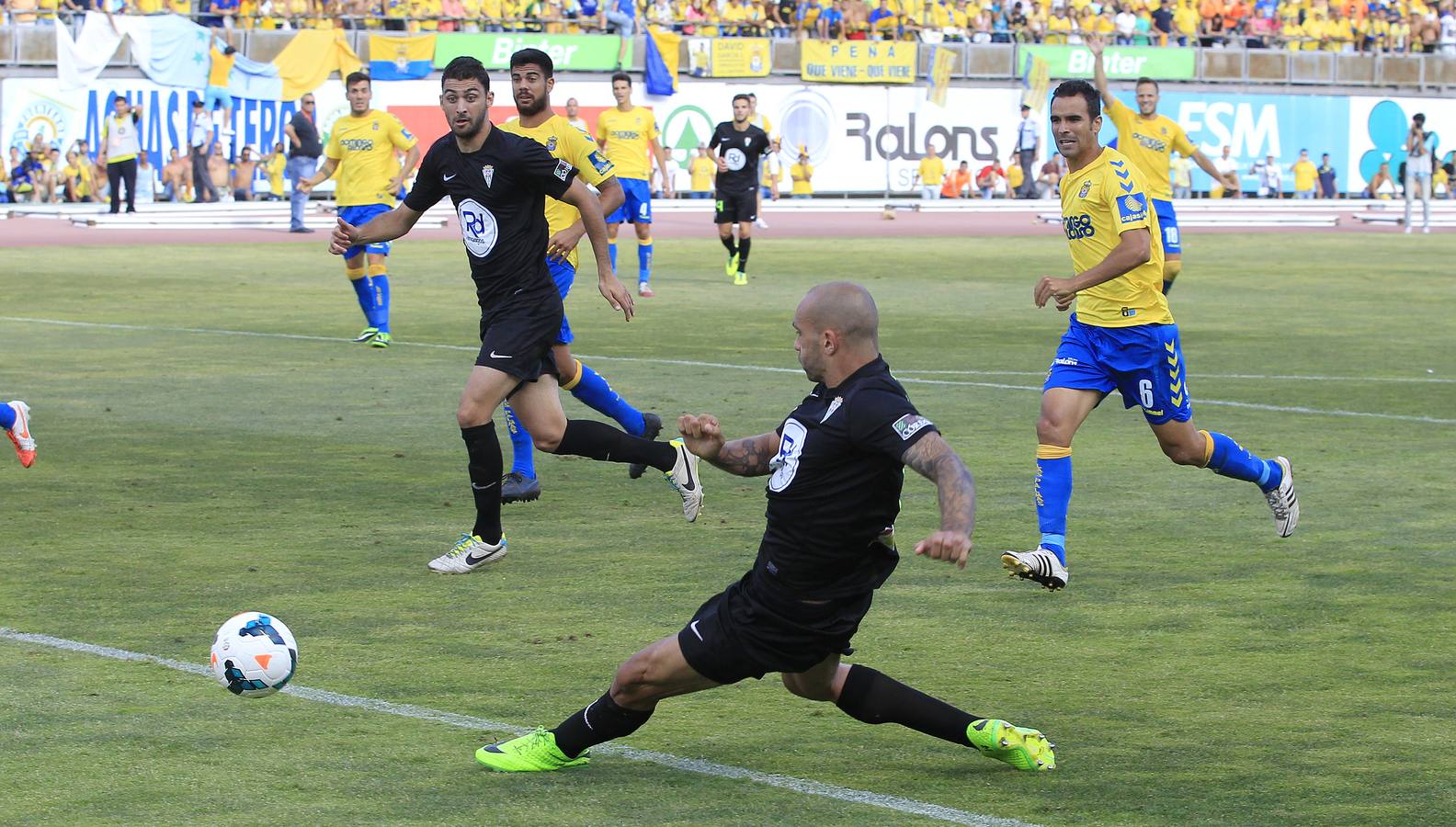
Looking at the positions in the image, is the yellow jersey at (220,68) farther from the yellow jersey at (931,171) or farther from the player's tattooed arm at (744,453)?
the player's tattooed arm at (744,453)

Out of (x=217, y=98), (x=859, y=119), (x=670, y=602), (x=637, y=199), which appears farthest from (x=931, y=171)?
(x=670, y=602)

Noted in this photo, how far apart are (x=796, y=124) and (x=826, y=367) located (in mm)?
44395

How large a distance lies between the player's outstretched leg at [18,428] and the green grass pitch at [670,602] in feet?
0.72

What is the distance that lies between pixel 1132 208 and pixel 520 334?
9.31ft

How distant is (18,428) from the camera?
10.7 meters

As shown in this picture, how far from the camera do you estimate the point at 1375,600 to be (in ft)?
26.8

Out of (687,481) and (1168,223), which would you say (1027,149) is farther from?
(687,481)

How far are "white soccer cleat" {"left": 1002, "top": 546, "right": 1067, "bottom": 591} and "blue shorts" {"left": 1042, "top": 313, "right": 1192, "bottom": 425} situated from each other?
0.95 metres

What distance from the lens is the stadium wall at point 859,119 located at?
131ft

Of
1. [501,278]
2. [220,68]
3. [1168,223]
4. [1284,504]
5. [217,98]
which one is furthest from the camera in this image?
[217,98]

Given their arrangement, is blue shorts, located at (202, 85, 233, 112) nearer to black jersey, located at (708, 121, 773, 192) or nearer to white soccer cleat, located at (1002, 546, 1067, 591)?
black jersey, located at (708, 121, 773, 192)

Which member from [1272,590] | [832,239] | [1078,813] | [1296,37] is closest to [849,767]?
[1078,813]

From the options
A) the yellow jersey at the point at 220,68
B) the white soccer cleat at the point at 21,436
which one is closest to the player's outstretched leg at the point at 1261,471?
the white soccer cleat at the point at 21,436

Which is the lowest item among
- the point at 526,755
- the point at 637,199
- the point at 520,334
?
the point at 526,755
